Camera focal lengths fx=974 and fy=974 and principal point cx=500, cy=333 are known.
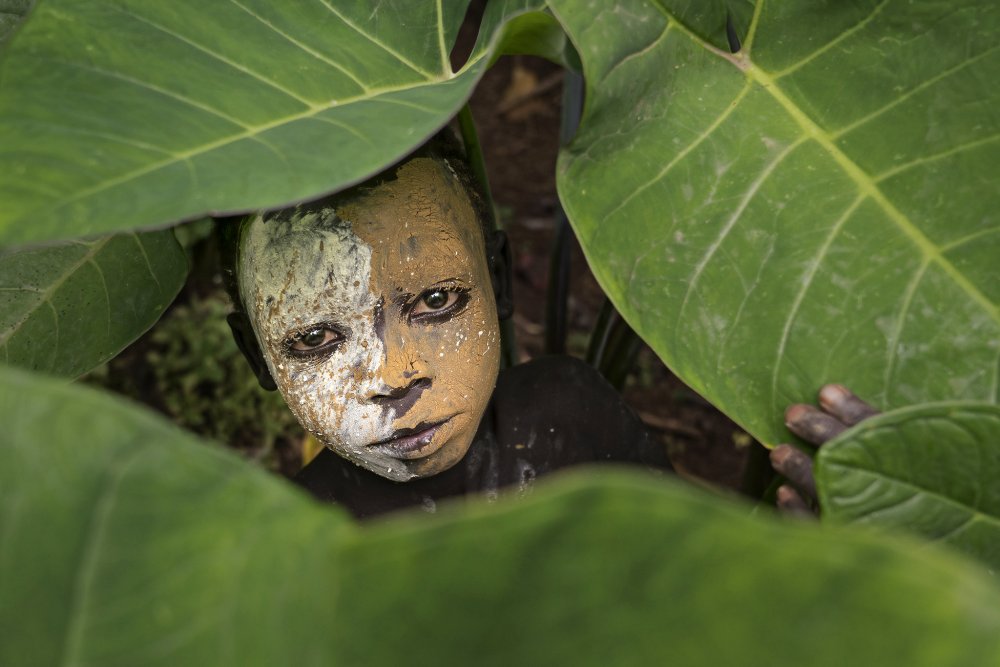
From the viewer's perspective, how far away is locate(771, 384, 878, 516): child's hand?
0.93 metres

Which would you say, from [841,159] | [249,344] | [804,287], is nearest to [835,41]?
[841,159]

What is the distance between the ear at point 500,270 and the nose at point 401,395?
225mm

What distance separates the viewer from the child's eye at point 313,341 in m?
1.06

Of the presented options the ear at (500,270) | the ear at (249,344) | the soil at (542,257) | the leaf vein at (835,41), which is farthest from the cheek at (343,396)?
the soil at (542,257)

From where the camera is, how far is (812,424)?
935 mm

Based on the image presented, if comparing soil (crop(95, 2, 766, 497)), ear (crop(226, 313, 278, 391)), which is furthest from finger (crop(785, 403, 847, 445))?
soil (crop(95, 2, 766, 497))

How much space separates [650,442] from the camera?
1331 mm

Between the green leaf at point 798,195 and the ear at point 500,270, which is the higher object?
the green leaf at point 798,195

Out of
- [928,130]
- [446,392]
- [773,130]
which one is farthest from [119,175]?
[928,130]

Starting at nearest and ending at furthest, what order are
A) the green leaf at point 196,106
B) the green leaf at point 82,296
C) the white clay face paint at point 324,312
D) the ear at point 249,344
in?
the green leaf at point 196,106 → the white clay face paint at point 324,312 → the ear at point 249,344 → the green leaf at point 82,296

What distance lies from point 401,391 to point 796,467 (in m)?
0.41

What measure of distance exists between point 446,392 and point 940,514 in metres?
0.51

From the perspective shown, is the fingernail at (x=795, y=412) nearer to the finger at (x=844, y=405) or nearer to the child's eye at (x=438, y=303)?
the finger at (x=844, y=405)

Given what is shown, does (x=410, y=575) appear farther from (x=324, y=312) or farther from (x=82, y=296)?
(x=82, y=296)
